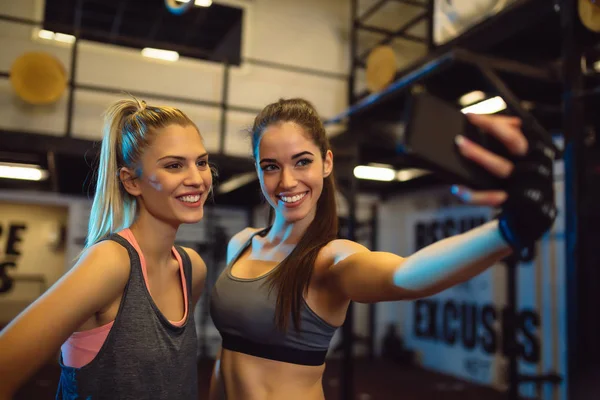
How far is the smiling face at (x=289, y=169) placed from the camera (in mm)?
1466

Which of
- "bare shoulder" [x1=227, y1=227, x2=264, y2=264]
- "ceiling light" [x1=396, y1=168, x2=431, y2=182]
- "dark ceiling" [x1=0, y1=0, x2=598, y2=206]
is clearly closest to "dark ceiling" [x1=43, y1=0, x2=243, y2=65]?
"dark ceiling" [x1=0, y1=0, x2=598, y2=206]

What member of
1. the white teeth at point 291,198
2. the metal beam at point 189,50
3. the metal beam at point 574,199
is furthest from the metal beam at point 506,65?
the metal beam at point 189,50

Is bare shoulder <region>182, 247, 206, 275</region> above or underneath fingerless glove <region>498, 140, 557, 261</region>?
underneath

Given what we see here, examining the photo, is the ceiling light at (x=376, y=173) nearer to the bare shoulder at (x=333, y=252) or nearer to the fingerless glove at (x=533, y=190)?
the bare shoulder at (x=333, y=252)

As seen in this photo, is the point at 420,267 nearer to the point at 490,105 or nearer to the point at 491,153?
the point at 491,153

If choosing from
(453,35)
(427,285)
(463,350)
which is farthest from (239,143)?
(427,285)

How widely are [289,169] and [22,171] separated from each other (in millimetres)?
6008

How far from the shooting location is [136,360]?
4.06 feet

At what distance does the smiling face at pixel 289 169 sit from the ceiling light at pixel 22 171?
5576 mm

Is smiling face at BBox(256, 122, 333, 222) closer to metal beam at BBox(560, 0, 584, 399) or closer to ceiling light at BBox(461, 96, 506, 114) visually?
metal beam at BBox(560, 0, 584, 399)

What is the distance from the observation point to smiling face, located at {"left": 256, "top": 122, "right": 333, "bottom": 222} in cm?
147

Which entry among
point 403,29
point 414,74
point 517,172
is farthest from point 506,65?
point 517,172

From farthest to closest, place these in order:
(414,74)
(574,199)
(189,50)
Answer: (189,50)
(414,74)
(574,199)

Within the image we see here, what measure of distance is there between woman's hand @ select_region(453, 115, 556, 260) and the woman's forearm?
10cm
